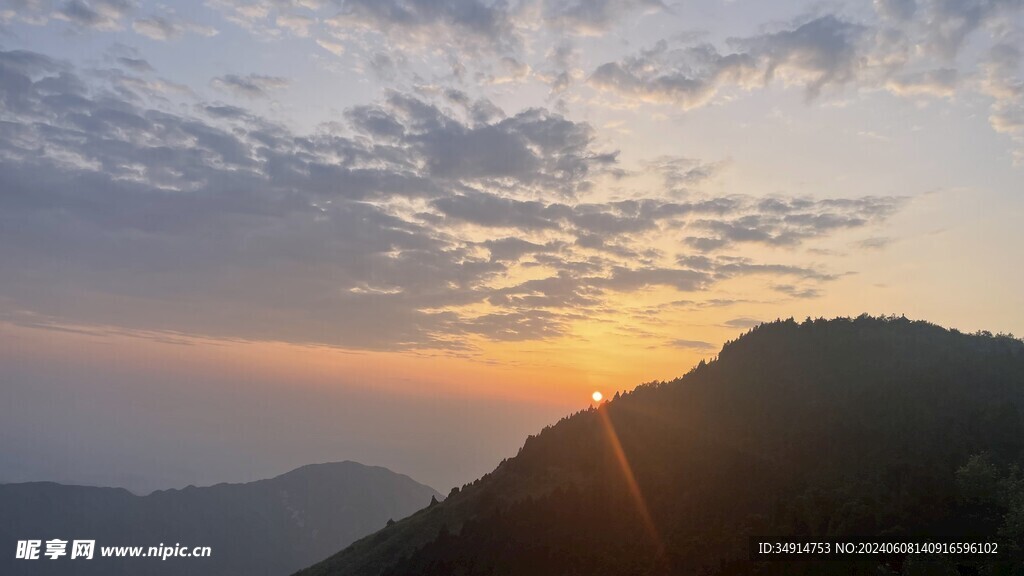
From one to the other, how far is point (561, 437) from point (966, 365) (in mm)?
70872

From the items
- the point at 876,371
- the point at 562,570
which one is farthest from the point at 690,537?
the point at 876,371

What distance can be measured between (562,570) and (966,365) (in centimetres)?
7137

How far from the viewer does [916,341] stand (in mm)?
110250

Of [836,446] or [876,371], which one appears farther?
[876,371]

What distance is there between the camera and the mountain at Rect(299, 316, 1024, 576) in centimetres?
6238

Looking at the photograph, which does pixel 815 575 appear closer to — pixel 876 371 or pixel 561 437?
pixel 876 371

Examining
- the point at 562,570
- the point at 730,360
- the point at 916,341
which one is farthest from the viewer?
the point at 730,360

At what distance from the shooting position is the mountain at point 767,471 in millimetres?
62375

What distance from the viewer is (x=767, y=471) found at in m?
80.9

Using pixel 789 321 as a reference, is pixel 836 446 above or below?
below

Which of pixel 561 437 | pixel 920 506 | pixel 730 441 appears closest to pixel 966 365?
pixel 730 441

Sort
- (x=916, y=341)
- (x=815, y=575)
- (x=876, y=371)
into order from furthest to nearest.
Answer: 1. (x=916, y=341)
2. (x=876, y=371)
3. (x=815, y=575)

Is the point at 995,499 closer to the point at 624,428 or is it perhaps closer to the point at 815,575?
the point at 815,575

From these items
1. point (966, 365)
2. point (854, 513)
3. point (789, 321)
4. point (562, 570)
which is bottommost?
point (562, 570)
